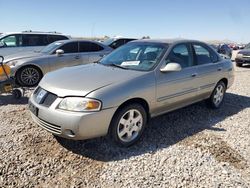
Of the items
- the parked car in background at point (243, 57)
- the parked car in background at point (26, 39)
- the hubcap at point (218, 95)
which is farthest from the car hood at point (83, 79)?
the parked car in background at point (243, 57)

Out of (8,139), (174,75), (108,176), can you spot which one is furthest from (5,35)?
(108,176)

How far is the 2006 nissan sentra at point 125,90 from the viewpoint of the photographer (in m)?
3.42

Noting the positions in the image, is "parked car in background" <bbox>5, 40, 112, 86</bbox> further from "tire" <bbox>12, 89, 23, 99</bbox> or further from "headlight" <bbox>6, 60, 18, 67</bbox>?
"tire" <bbox>12, 89, 23, 99</bbox>

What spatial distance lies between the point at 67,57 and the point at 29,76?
1349 millimetres

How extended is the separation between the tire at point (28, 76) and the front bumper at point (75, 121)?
4.36m

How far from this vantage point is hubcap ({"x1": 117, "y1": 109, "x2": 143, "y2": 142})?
12.6 ft

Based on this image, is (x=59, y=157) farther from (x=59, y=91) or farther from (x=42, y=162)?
(x=59, y=91)

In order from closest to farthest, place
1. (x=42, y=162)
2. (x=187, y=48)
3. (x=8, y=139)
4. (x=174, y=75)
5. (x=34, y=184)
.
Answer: (x=34, y=184)
(x=42, y=162)
(x=8, y=139)
(x=174, y=75)
(x=187, y=48)

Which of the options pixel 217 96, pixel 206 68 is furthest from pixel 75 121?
pixel 217 96

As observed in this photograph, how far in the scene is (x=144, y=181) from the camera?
3.09 metres

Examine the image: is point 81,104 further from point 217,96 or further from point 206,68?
point 217,96

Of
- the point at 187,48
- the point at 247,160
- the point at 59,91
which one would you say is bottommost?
the point at 247,160

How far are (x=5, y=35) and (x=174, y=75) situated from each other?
29.7ft

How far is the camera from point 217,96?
19.2ft
